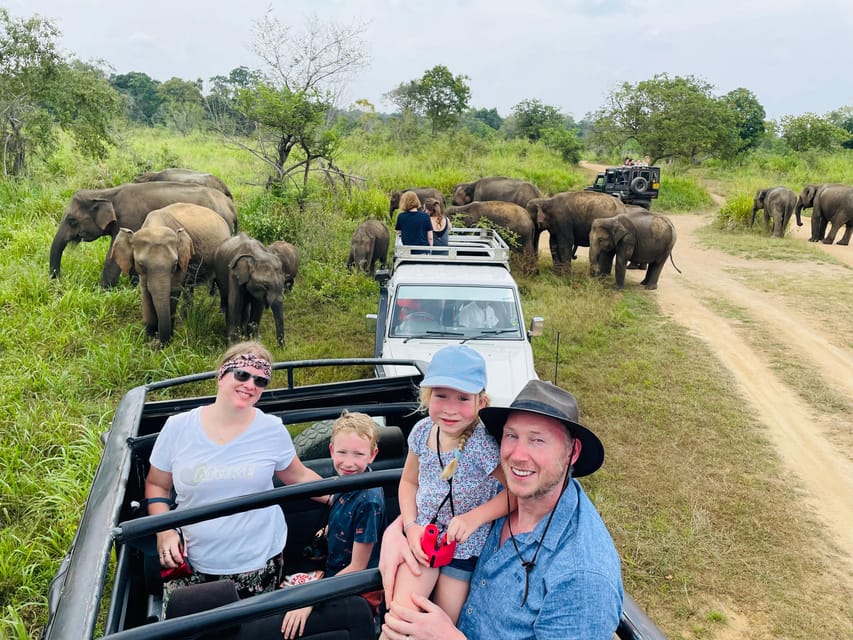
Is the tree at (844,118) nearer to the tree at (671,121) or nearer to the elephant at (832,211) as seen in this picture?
the tree at (671,121)

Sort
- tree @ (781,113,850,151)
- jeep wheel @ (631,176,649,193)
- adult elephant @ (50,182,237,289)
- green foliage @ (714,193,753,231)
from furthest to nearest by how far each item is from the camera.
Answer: tree @ (781,113,850,151)
jeep wheel @ (631,176,649,193)
green foliage @ (714,193,753,231)
adult elephant @ (50,182,237,289)

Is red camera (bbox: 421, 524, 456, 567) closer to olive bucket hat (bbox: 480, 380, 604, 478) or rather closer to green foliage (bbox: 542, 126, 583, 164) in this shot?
olive bucket hat (bbox: 480, 380, 604, 478)

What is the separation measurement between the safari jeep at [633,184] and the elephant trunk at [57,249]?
14687 mm

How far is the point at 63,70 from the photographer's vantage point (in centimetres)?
1331

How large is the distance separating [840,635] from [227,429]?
359 cm

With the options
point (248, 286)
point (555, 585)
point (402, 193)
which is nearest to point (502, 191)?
point (402, 193)

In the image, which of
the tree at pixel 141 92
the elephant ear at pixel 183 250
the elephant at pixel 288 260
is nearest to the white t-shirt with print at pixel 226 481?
the elephant ear at pixel 183 250

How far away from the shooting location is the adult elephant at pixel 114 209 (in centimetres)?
894

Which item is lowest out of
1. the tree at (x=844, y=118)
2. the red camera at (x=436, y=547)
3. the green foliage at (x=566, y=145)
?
the red camera at (x=436, y=547)

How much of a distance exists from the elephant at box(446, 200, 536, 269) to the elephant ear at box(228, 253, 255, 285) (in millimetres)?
5485

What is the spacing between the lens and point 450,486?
195cm

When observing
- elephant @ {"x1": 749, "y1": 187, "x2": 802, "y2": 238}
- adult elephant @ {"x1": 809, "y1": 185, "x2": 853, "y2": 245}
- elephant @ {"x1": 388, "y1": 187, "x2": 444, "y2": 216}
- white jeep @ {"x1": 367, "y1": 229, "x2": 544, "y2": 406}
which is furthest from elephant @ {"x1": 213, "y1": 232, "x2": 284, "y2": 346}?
adult elephant @ {"x1": 809, "y1": 185, "x2": 853, "y2": 245}

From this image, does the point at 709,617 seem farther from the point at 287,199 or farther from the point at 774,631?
the point at 287,199

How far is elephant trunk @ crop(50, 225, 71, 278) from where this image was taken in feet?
28.8
